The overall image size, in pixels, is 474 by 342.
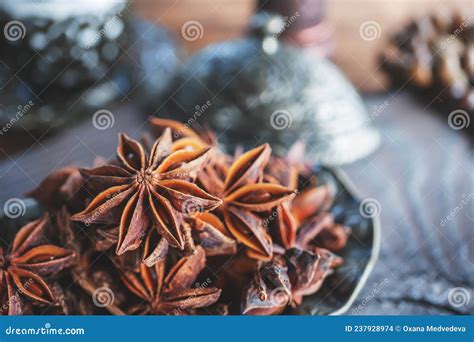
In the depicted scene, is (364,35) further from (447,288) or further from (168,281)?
(168,281)

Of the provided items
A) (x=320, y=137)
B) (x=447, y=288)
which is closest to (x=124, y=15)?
(x=320, y=137)

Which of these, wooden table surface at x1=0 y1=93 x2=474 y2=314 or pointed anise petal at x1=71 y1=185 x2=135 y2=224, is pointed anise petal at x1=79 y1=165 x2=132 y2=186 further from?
wooden table surface at x1=0 y1=93 x2=474 y2=314

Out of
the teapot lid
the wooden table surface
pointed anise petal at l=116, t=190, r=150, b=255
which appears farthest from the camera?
the teapot lid

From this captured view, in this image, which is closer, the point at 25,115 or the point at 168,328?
the point at 168,328

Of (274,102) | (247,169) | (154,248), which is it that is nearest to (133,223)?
(154,248)

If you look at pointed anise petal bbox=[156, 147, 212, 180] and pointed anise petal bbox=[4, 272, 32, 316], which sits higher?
pointed anise petal bbox=[156, 147, 212, 180]

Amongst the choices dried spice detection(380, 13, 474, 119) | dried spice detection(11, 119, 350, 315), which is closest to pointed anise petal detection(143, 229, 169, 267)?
dried spice detection(11, 119, 350, 315)

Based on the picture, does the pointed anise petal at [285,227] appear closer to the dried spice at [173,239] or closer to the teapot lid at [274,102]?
the dried spice at [173,239]

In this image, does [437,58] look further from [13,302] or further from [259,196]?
[13,302]

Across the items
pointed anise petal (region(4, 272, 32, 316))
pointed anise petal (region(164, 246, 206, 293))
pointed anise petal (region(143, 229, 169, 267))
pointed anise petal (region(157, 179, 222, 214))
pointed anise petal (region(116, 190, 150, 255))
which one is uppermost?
pointed anise petal (region(157, 179, 222, 214))

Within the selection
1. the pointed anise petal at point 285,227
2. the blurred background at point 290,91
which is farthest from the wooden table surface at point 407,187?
the pointed anise petal at point 285,227
